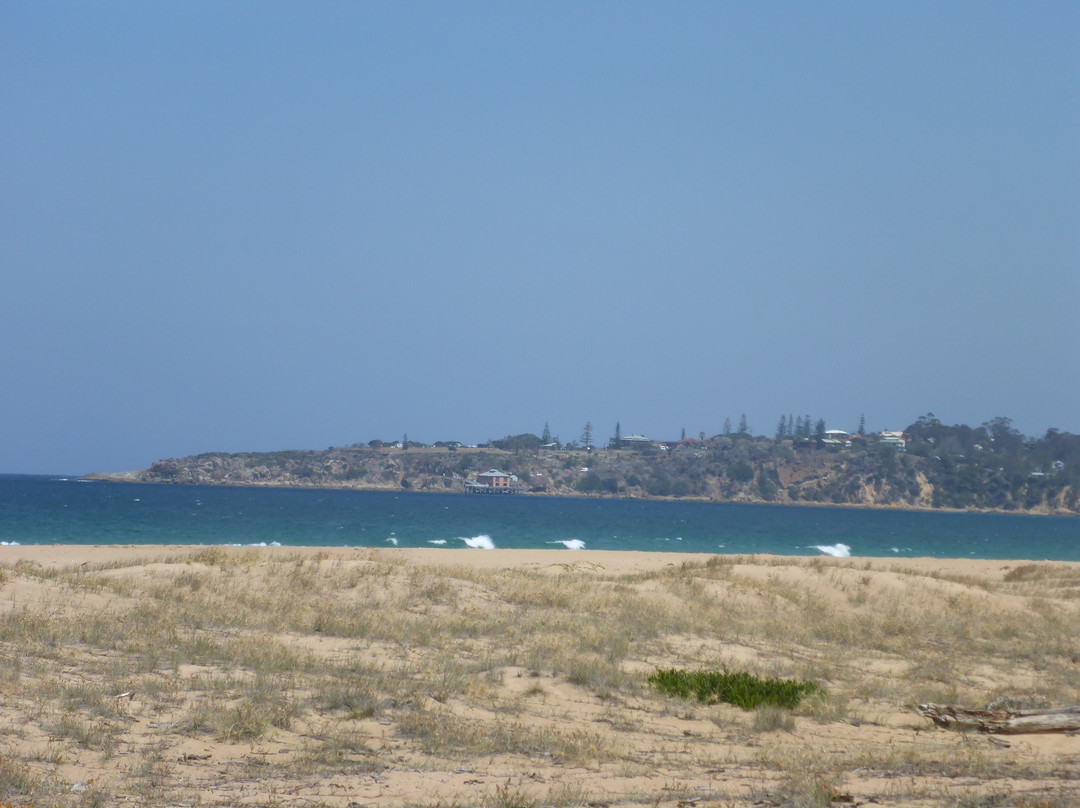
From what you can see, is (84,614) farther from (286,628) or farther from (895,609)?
(895,609)

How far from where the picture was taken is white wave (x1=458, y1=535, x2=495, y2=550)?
2125 inches

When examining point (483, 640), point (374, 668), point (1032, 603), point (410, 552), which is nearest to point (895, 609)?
point (1032, 603)

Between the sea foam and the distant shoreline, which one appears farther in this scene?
the distant shoreline

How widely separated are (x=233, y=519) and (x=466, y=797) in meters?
68.5

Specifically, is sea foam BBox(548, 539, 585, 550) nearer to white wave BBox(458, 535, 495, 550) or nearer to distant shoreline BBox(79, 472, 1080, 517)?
white wave BBox(458, 535, 495, 550)

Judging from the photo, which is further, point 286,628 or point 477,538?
point 477,538

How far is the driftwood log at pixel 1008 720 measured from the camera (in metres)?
10.6

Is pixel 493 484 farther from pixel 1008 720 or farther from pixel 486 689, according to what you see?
pixel 1008 720

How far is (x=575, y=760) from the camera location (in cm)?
889

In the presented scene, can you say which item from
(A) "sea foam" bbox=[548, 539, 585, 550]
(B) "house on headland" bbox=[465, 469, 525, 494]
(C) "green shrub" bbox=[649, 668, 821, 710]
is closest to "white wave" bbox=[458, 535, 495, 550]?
(A) "sea foam" bbox=[548, 539, 585, 550]

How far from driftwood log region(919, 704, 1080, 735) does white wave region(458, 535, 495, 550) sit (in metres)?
42.8

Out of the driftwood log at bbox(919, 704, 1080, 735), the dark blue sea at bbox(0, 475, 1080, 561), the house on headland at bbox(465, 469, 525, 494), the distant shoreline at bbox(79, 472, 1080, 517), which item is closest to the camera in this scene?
the driftwood log at bbox(919, 704, 1080, 735)

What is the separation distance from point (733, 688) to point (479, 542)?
1755 inches

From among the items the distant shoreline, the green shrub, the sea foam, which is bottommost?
the distant shoreline
